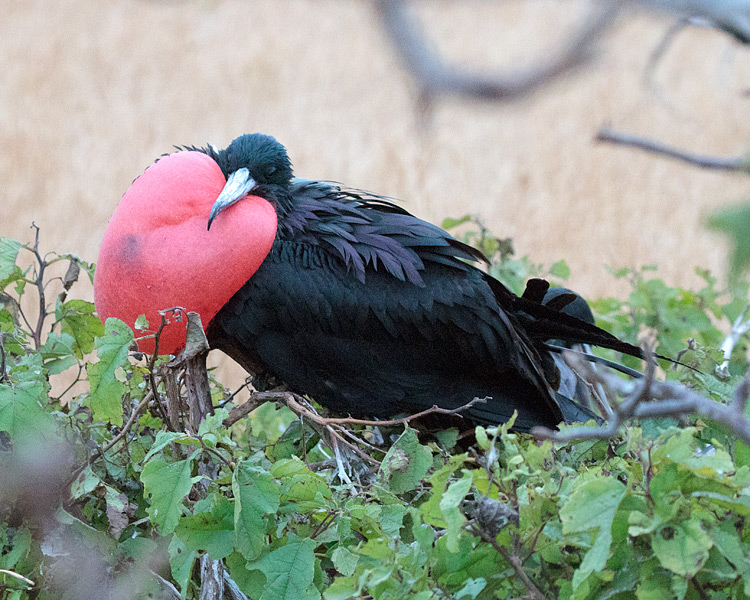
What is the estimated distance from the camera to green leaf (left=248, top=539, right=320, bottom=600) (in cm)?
116

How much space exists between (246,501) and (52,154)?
3.57 meters

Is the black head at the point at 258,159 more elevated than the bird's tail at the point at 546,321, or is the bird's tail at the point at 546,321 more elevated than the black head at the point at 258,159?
the black head at the point at 258,159

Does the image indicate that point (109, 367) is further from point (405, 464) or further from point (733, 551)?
point (733, 551)

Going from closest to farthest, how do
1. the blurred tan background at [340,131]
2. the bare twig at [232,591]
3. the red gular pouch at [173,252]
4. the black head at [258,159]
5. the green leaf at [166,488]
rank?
the green leaf at [166,488] < the bare twig at [232,591] < the red gular pouch at [173,252] < the black head at [258,159] < the blurred tan background at [340,131]

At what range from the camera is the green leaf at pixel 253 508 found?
1173 mm

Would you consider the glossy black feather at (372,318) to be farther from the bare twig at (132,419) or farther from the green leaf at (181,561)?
the green leaf at (181,561)

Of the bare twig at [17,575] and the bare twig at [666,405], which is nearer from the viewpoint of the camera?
the bare twig at [666,405]

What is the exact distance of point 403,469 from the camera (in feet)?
4.23

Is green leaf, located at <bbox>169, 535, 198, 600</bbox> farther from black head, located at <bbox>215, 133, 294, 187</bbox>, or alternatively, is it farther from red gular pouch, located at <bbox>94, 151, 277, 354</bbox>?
black head, located at <bbox>215, 133, 294, 187</bbox>

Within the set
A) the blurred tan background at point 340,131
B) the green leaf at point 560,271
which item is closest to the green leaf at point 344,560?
the green leaf at point 560,271

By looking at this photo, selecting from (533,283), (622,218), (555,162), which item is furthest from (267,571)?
(555,162)

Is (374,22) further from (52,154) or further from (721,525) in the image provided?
(52,154)

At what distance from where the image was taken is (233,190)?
1.57 m

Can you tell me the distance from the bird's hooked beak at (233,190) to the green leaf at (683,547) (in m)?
0.86
